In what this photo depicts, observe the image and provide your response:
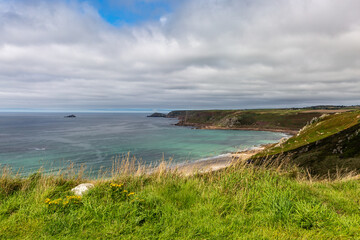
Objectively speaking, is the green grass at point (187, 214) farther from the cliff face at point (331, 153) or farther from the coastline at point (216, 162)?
the cliff face at point (331, 153)

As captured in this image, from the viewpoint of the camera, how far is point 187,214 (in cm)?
480

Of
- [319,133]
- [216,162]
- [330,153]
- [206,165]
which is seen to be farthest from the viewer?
[319,133]

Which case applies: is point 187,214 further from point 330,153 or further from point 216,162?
point 330,153

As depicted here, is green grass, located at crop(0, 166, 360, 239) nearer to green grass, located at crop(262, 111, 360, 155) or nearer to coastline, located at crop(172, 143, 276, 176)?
coastline, located at crop(172, 143, 276, 176)

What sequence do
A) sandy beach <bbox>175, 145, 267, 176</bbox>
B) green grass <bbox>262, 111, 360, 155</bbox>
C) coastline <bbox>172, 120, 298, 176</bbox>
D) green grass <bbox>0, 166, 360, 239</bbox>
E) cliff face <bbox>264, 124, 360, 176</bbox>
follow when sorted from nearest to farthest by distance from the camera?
green grass <bbox>0, 166, 360, 239</bbox>, sandy beach <bbox>175, 145, 267, 176</bbox>, coastline <bbox>172, 120, 298, 176</bbox>, cliff face <bbox>264, 124, 360, 176</bbox>, green grass <bbox>262, 111, 360, 155</bbox>

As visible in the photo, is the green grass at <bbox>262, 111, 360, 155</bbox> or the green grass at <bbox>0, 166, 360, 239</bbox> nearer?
the green grass at <bbox>0, 166, 360, 239</bbox>

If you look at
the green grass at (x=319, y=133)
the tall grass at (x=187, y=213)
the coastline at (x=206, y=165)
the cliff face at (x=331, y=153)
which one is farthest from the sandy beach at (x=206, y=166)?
the green grass at (x=319, y=133)

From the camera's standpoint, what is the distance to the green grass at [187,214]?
162 inches

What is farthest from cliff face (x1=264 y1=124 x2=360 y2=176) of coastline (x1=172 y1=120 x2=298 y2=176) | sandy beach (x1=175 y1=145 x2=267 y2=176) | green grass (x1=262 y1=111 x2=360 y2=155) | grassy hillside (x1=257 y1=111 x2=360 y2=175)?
sandy beach (x1=175 y1=145 x2=267 y2=176)

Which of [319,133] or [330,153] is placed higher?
[319,133]

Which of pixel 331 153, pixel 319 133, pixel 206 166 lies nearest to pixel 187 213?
pixel 206 166

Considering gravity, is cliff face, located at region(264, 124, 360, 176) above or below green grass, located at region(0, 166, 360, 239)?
below

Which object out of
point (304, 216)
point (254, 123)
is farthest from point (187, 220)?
point (254, 123)

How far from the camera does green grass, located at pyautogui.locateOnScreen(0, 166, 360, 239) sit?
13.5 feet
